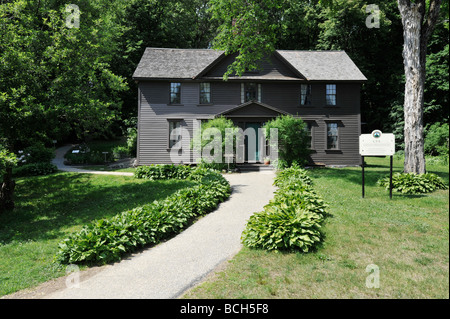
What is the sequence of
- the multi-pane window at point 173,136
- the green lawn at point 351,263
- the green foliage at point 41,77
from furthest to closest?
the multi-pane window at point 173,136 < the green foliage at point 41,77 < the green lawn at point 351,263

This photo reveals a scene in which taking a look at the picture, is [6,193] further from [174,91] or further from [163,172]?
[174,91]

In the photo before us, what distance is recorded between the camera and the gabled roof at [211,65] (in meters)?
21.1

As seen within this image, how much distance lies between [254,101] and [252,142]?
3071mm

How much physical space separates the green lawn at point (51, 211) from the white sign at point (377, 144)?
772 centimetres

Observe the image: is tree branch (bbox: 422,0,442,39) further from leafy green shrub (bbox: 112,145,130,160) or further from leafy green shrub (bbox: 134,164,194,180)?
leafy green shrub (bbox: 112,145,130,160)

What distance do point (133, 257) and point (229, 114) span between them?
16007 millimetres

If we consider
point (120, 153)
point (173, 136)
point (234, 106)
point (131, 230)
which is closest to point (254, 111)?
point (234, 106)

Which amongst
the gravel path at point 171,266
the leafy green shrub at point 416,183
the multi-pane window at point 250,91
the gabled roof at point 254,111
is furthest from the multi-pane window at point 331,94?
the gravel path at point 171,266

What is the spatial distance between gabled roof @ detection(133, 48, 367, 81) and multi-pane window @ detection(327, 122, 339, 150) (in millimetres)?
3535

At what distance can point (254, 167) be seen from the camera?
19672 mm

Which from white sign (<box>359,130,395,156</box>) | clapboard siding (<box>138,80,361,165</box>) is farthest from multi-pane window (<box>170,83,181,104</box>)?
white sign (<box>359,130,395,156</box>)

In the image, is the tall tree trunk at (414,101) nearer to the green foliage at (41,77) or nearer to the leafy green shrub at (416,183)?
the leafy green shrub at (416,183)

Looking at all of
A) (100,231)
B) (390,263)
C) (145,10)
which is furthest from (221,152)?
(145,10)

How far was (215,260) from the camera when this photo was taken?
5.73 metres
